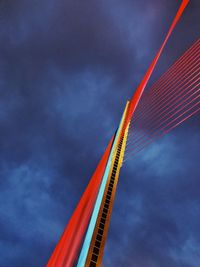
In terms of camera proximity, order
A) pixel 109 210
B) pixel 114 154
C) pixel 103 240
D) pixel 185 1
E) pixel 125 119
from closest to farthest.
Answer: pixel 103 240, pixel 109 210, pixel 114 154, pixel 185 1, pixel 125 119

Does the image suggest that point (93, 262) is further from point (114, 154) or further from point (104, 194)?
point (114, 154)

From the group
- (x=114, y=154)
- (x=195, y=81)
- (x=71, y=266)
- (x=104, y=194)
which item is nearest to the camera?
(x=71, y=266)

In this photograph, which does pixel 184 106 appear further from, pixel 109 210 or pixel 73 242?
pixel 73 242

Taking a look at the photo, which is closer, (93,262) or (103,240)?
(93,262)

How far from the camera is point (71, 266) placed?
263 inches

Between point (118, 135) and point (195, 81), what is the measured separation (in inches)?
178

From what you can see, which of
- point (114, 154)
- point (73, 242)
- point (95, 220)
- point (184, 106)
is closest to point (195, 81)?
point (184, 106)

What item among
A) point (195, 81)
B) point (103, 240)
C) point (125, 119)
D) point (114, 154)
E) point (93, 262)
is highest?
point (125, 119)

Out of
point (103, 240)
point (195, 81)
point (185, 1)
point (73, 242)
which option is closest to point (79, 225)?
point (73, 242)

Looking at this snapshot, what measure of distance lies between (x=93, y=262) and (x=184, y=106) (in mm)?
5896

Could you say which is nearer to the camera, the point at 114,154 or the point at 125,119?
the point at 114,154

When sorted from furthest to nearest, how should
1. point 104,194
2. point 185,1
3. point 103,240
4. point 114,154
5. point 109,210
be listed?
point 185,1
point 114,154
point 104,194
point 109,210
point 103,240

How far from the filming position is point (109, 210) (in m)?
7.18

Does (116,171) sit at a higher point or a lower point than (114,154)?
lower
